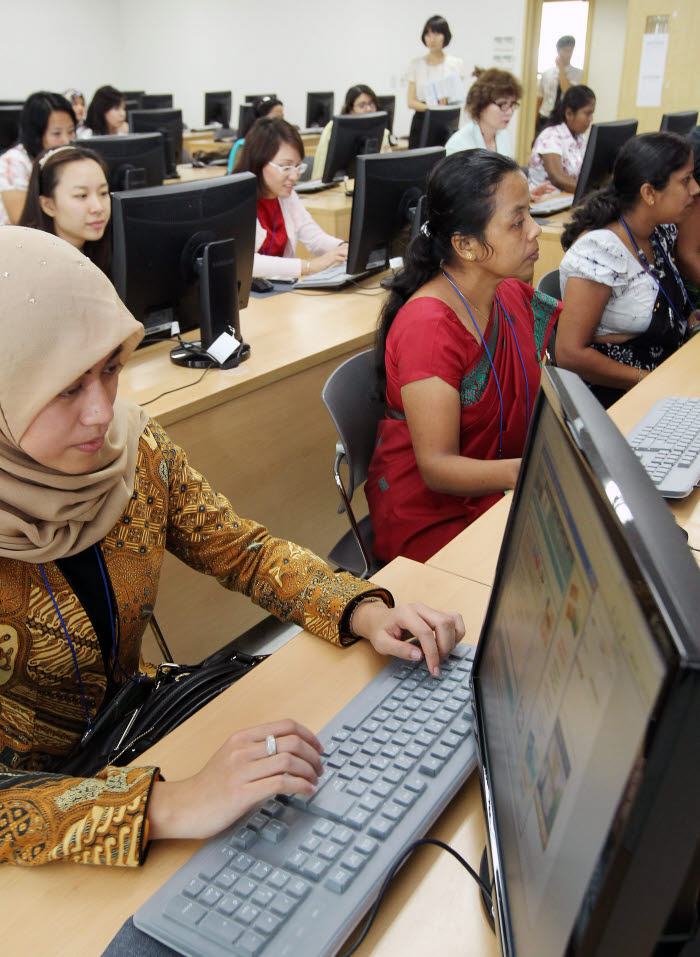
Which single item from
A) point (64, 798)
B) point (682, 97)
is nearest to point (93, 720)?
point (64, 798)

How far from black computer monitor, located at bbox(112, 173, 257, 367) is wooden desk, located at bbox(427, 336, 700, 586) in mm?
947

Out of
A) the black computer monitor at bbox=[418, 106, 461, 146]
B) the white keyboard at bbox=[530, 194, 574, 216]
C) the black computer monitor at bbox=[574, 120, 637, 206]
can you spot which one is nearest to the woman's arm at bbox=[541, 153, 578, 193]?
the white keyboard at bbox=[530, 194, 574, 216]

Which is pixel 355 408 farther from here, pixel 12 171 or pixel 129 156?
pixel 12 171

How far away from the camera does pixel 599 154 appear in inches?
131

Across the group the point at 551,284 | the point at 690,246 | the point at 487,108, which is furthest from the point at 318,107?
the point at 551,284

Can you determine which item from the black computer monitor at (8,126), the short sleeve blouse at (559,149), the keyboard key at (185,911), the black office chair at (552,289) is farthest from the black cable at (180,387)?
the black computer monitor at (8,126)

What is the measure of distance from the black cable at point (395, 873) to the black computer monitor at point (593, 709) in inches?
2.8

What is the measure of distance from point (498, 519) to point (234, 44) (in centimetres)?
929

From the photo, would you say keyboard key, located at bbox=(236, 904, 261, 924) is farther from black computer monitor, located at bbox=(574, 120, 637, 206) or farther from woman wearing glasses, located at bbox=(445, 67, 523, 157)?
woman wearing glasses, located at bbox=(445, 67, 523, 157)

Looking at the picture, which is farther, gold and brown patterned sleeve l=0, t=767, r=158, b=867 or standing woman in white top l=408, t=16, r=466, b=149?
standing woman in white top l=408, t=16, r=466, b=149

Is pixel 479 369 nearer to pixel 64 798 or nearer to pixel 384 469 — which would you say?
pixel 384 469

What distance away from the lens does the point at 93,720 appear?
96cm

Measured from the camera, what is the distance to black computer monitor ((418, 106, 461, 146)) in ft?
13.8

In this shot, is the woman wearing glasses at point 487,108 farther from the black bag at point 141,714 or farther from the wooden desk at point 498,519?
the black bag at point 141,714
